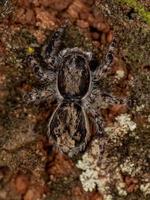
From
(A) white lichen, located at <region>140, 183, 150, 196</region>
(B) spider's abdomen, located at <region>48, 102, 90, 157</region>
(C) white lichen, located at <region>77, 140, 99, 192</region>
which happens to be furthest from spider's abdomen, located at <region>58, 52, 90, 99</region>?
(A) white lichen, located at <region>140, 183, 150, 196</region>

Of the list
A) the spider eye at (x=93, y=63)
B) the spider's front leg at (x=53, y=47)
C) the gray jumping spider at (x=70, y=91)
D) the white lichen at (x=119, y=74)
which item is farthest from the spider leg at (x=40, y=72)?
the white lichen at (x=119, y=74)

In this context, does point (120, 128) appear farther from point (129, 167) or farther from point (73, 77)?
point (73, 77)

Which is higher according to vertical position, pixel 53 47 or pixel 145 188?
pixel 53 47

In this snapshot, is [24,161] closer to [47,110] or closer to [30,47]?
[47,110]

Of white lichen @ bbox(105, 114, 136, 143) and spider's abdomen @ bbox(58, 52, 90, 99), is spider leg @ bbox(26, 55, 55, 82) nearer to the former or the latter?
spider's abdomen @ bbox(58, 52, 90, 99)

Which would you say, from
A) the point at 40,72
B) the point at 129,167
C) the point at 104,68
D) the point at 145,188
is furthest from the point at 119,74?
the point at 145,188
